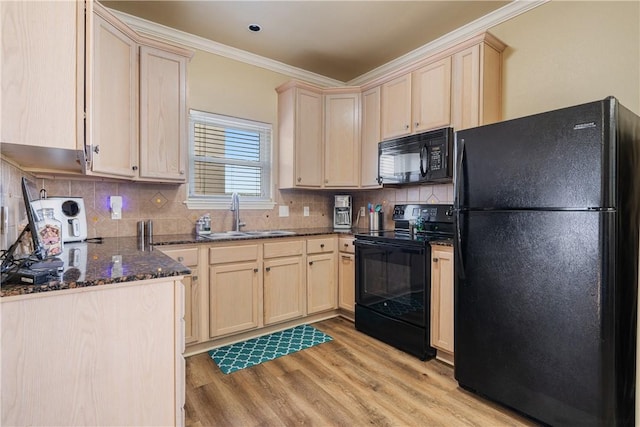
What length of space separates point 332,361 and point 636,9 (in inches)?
117

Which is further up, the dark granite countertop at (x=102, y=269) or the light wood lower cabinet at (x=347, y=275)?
the dark granite countertop at (x=102, y=269)

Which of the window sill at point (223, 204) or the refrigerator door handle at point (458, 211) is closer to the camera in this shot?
the refrigerator door handle at point (458, 211)

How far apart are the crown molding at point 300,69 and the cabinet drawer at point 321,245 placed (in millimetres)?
1843

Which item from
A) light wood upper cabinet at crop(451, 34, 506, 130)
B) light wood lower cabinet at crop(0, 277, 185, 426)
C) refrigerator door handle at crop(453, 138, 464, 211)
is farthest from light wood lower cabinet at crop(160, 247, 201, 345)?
light wood upper cabinet at crop(451, 34, 506, 130)

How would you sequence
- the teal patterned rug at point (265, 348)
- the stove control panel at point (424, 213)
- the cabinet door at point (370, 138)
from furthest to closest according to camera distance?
the cabinet door at point (370, 138), the stove control panel at point (424, 213), the teal patterned rug at point (265, 348)

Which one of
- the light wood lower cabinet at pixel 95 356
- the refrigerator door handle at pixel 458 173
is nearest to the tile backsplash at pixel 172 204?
the light wood lower cabinet at pixel 95 356

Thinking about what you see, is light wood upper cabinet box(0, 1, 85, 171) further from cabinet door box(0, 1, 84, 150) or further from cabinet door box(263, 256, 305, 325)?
cabinet door box(263, 256, 305, 325)

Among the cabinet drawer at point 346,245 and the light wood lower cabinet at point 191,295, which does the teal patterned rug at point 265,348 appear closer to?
the light wood lower cabinet at point 191,295

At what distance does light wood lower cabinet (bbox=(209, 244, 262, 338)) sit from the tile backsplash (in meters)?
0.59

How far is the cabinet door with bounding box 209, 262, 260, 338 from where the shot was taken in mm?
2500

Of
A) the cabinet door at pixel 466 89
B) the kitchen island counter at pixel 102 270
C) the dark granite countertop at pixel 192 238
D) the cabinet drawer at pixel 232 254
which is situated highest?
the cabinet door at pixel 466 89

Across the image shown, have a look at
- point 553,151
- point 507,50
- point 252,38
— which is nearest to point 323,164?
point 252,38

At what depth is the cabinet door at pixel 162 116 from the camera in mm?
2367

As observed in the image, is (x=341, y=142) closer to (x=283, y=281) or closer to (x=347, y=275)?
(x=347, y=275)
